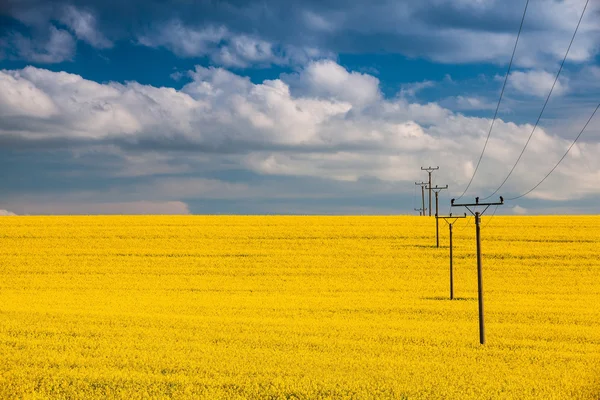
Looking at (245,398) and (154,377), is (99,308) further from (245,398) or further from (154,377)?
(245,398)

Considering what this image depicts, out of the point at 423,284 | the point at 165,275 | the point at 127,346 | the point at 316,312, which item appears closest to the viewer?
the point at 127,346

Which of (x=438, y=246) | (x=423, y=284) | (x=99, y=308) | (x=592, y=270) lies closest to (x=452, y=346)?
(x=99, y=308)

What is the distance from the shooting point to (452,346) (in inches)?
859

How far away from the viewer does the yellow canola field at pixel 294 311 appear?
16.5m

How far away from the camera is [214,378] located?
16.8 m

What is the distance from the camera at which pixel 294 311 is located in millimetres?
30906

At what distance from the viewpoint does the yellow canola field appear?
1652cm

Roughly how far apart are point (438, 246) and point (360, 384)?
41815mm

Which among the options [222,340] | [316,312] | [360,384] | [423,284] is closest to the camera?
[360,384]

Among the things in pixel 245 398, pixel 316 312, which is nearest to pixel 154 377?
pixel 245 398

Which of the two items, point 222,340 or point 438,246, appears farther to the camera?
point 438,246

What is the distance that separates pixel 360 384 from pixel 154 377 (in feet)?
17.7

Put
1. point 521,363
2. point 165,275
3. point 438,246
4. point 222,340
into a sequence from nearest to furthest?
point 521,363 → point 222,340 → point 165,275 → point 438,246

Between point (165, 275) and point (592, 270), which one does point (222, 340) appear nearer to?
point (165, 275)
